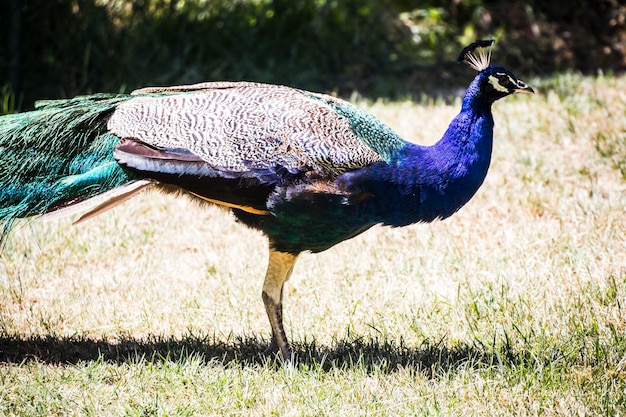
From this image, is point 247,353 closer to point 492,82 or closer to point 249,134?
point 249,134

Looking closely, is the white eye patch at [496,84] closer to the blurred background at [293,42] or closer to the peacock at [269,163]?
the peacock at [269,163]

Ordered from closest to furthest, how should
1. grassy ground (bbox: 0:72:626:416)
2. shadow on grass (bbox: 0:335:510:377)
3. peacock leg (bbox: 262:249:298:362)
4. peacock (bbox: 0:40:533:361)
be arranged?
1. grassy ground (bbox: 0:72:626:416)
2. peacock (bbox: 0:40:533:361)
3. shadow on grass (bbox: 0:335:510:377)
4. peacock leg (bbox: 262:249:298:362)

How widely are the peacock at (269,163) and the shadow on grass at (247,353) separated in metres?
0.16

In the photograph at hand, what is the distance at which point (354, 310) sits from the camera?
147 inches

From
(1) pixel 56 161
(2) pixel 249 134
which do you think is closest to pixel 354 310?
(2) pixel 249 134

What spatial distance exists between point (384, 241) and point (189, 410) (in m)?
1.91

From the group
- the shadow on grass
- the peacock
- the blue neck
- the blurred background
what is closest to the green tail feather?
the peacock

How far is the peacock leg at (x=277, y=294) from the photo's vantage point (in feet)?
11.0

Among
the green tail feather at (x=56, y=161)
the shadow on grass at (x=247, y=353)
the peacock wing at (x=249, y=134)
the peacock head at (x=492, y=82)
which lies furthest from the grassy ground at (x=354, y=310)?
the peacock head at (x=492, y=82)

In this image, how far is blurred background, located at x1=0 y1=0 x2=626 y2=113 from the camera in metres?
6.70

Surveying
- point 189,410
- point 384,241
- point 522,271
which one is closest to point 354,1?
point 384,241

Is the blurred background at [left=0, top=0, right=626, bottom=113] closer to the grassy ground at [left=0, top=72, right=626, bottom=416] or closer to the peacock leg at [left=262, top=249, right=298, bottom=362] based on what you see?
the grassy ground at [left=0, top=72, right=626, bottom=416]

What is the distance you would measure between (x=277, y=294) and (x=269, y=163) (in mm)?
620

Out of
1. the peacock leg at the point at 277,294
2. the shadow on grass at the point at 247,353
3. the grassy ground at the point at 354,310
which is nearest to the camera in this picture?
the grassy ground at the point at 354,310
